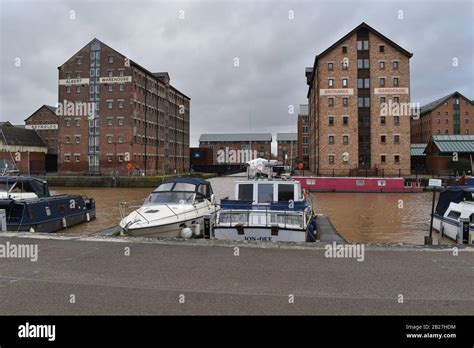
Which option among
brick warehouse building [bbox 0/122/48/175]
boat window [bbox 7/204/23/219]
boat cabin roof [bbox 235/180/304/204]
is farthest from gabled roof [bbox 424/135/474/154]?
brick warehouse building [bbox 0/122/48/175]

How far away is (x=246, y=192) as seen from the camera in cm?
1705

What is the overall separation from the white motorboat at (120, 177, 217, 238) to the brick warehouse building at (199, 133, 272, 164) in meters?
134

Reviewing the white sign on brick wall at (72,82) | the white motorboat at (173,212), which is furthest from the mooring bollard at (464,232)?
the white sign on brick wall at (72,82)

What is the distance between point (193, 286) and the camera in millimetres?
7418

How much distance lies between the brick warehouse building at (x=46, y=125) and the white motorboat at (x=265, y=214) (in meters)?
85.0

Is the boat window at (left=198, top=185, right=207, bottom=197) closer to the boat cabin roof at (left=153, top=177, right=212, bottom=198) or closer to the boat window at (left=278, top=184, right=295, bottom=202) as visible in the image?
the boat cabin roof at (left=153, top=177, right=212, bottom=198)

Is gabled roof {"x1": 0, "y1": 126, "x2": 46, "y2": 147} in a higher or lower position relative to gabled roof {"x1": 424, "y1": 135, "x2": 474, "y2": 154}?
higher

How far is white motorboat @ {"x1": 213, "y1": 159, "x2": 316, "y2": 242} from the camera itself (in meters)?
13.9

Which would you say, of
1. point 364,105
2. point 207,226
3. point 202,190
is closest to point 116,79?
point 364,105

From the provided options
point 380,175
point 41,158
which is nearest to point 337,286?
point 380,175

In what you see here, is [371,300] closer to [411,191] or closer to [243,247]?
[243,247]

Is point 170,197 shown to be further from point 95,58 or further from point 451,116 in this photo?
point 451,116

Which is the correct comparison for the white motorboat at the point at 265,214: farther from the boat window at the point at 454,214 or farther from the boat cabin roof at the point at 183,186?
the boat window at the point at 454,214
